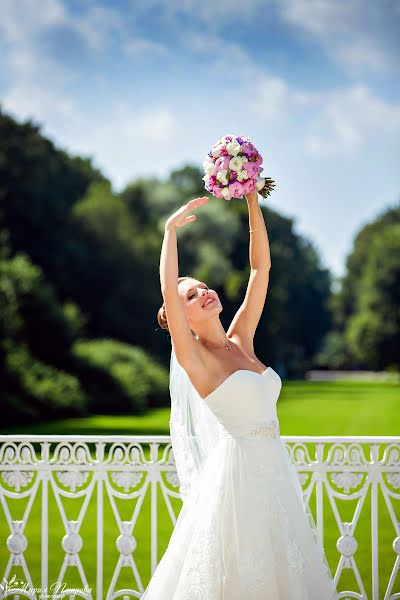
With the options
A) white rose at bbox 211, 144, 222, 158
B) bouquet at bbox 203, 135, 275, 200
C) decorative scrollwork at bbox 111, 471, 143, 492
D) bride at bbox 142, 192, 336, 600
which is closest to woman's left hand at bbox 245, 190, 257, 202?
bouquet at bbox 203, 135, 275, 200

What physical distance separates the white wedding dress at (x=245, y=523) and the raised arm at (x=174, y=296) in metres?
0.25

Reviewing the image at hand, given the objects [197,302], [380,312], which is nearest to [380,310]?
[380,312]

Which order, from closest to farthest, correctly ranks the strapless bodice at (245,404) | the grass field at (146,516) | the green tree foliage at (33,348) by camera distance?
1. the strapless bodice at (245,404)
2. the grass field at (146,516)
3. the green tree foliage at (33,348)

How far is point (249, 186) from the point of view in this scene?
159 inches

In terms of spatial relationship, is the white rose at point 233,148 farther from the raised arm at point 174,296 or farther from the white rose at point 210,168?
the raised arm at point 174,296

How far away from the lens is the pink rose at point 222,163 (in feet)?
13.1

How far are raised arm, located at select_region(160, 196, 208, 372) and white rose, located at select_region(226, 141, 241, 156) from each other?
369 millimetres

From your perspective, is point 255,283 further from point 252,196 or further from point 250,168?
point 250,168

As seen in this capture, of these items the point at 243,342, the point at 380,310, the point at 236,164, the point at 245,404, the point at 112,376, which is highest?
the point at 380,310

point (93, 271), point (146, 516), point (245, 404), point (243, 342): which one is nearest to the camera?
Result: point (245, 404)

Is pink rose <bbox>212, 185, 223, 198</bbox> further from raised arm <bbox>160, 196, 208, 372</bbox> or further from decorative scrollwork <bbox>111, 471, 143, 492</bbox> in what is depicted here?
decorative scrollwork <bbox>111, 471, 143, 492</bbox>

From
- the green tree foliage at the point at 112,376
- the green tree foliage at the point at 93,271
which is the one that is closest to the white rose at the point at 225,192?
the green tree foliage at the point at 93,271

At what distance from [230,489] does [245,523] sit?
0.17 metres

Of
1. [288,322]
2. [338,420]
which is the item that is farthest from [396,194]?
[338,420]
